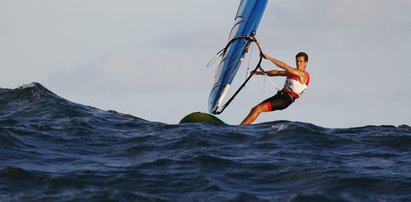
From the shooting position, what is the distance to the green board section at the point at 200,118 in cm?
1855

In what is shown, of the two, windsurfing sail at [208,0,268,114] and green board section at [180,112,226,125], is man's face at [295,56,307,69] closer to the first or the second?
windsurfing sail at [208,0,268,114]

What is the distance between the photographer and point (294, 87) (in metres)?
18.8

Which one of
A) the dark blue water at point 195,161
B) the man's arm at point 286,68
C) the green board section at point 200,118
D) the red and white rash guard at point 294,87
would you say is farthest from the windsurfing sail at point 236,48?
the dark blue water at point 195,161

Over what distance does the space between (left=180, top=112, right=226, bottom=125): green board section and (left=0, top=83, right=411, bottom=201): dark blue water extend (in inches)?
39.2

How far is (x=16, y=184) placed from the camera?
1142 centimetres

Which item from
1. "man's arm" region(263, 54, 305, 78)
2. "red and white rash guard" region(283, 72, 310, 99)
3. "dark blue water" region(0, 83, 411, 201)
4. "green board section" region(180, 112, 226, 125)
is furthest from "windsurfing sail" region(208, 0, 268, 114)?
"dark blue water" region(0, 83, 411, 201)

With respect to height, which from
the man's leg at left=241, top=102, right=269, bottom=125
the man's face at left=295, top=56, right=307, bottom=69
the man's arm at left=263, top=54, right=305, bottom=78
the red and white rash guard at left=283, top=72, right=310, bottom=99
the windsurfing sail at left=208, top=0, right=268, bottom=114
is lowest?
the man's leg at left=241, top=102, right=269, bottom=125

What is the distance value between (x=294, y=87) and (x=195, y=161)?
6.10 m

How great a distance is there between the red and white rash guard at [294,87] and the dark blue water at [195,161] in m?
1.18

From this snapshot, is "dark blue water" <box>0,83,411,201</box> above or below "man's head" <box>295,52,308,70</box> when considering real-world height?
below

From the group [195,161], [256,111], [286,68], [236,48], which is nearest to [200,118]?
[256,111]

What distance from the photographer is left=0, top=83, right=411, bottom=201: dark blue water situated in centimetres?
1129

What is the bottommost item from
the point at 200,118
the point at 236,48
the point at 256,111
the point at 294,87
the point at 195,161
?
the point at 195,161

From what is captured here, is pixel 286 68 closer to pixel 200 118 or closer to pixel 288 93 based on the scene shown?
pixel 288 93
